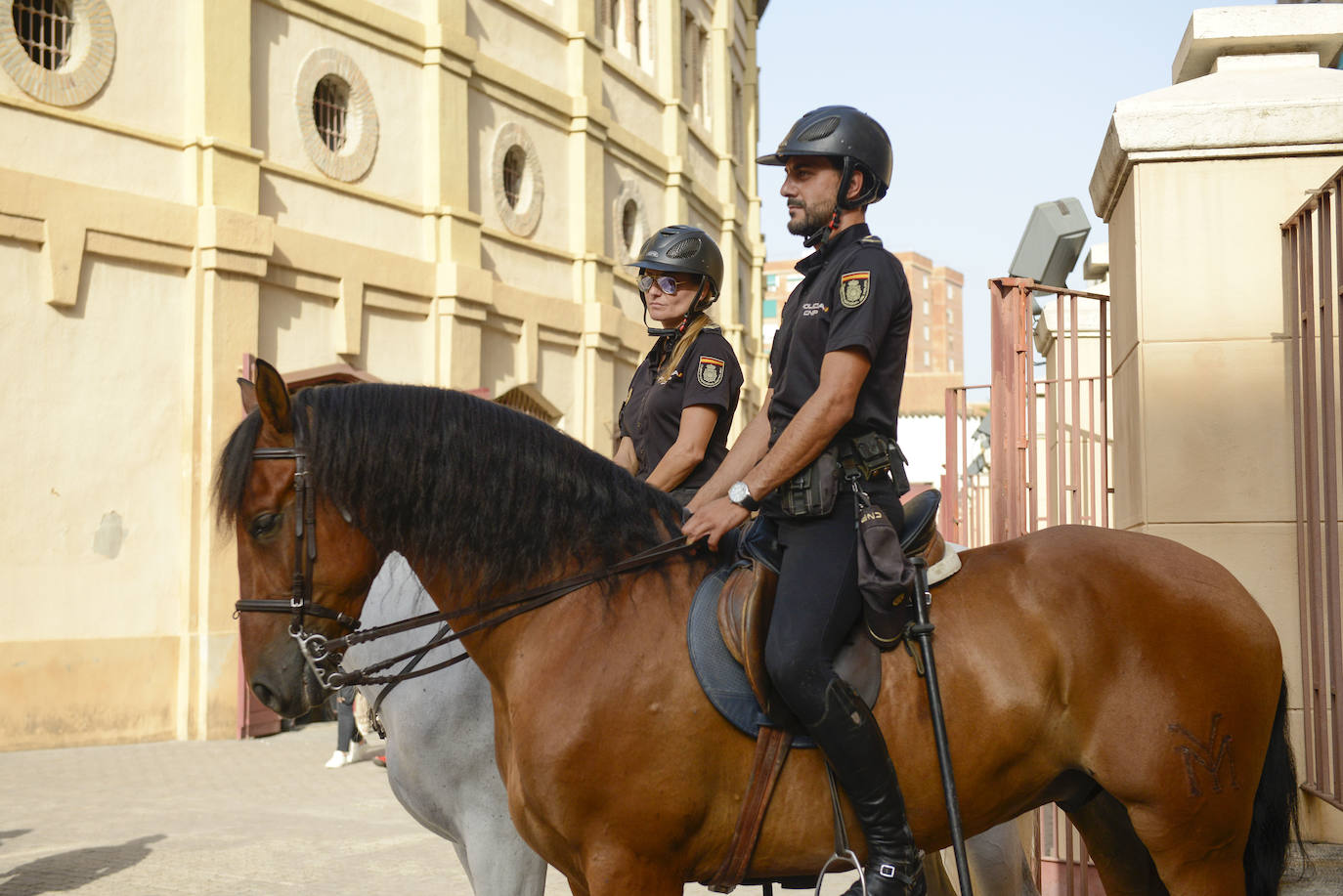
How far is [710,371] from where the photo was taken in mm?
4938

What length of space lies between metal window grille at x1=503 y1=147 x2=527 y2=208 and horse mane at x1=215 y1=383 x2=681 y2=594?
18.3 meters

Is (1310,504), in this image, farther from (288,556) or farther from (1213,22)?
(288,556)

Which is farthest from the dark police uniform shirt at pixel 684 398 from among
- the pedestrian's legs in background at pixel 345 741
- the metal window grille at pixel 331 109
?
the metal window grille at pixel 331 109

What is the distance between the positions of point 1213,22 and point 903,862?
12.5 ft

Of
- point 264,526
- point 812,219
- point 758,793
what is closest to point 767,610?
point 758,793

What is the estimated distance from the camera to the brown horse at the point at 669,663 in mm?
3568

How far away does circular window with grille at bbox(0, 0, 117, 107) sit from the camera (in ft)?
47.8

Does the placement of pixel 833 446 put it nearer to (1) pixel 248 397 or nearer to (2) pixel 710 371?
(2) pixel 710 371

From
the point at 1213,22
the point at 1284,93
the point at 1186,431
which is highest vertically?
the point at 1213,22

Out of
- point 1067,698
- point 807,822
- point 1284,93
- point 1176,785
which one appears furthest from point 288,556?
point 1284,93

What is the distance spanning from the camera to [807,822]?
363 centimetres

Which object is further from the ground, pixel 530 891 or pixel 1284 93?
pixel 1284 93

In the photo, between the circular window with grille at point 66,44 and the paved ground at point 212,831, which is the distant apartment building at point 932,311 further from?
the paved ground at point 212,831

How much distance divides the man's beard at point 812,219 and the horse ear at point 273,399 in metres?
1.53
